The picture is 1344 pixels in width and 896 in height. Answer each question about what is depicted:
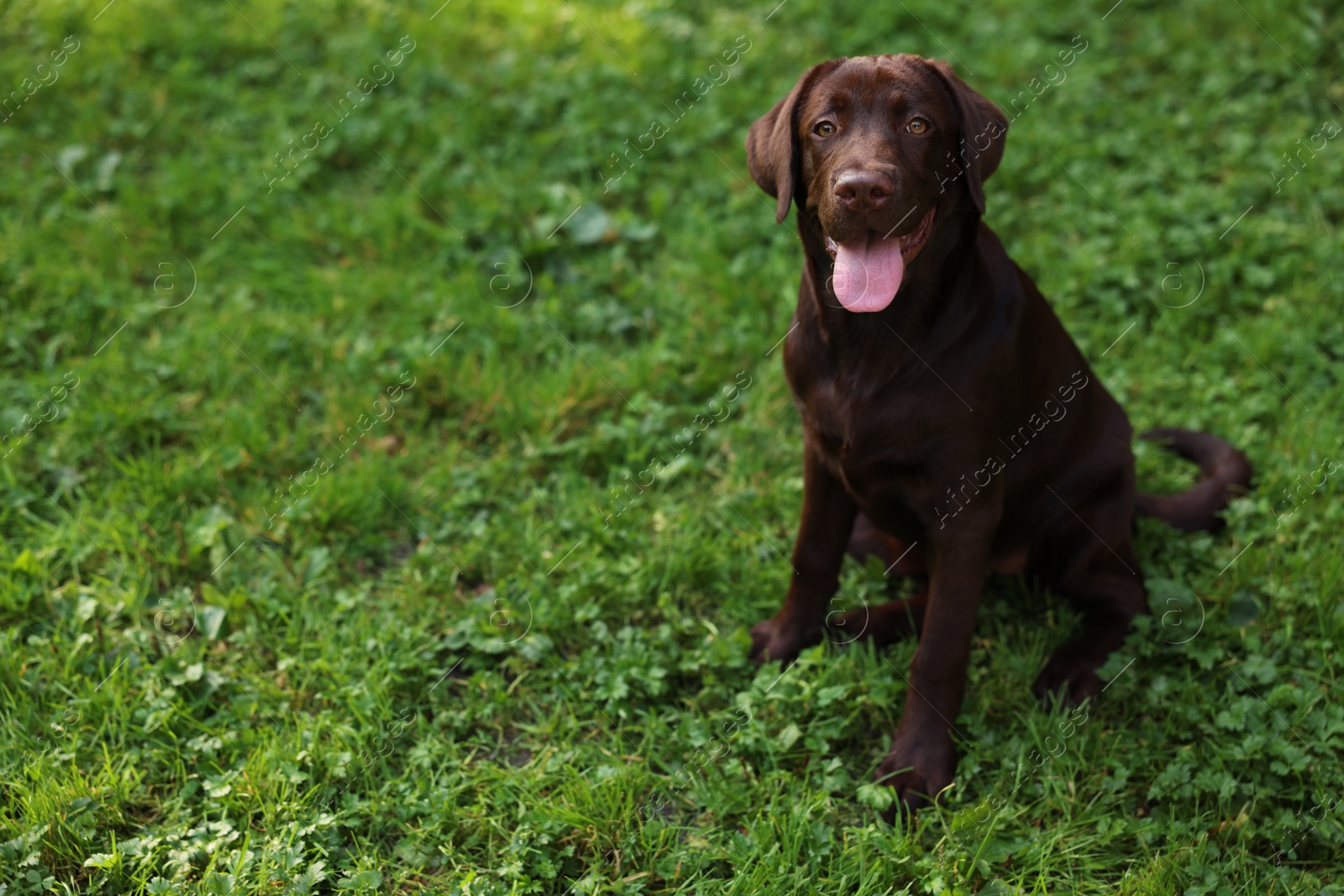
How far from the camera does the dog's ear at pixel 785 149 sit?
2533 millimetres

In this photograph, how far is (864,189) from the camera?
2244 mm

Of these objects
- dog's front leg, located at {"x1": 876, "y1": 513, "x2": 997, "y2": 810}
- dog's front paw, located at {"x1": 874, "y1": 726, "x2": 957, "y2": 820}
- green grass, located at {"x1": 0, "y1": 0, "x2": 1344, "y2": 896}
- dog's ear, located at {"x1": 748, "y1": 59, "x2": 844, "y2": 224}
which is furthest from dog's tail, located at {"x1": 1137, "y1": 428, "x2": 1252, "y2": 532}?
dog's ear, located at {"x1": 748, "y1": 59, "x2": 844, "y2": 224}

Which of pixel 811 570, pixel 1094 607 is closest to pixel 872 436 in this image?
pixel 811 570

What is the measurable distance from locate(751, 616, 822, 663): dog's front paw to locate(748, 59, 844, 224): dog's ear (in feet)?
3.73

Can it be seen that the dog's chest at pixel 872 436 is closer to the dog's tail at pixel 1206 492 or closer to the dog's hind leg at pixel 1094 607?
the dog's hind leg at pixel 1094 607

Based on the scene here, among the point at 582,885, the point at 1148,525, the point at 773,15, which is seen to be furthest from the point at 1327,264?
the point at 582,885

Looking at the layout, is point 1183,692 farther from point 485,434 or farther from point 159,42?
point 159,42

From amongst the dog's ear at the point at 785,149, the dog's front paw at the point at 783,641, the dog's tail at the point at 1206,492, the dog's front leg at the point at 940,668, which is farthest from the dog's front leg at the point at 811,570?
the dog's tail at the point at 1206,492

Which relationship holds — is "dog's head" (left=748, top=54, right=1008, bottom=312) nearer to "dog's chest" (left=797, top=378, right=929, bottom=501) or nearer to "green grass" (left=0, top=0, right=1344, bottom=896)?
"dog's chest" (left=797, top=378, right=929, bottom=501)

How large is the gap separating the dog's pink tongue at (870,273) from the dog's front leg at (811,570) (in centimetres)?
62

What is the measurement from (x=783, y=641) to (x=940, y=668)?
50 cm

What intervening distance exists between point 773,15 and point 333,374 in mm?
2889

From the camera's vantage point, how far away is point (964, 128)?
246 centimetres

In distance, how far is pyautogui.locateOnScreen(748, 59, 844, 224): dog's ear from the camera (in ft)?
8.31
